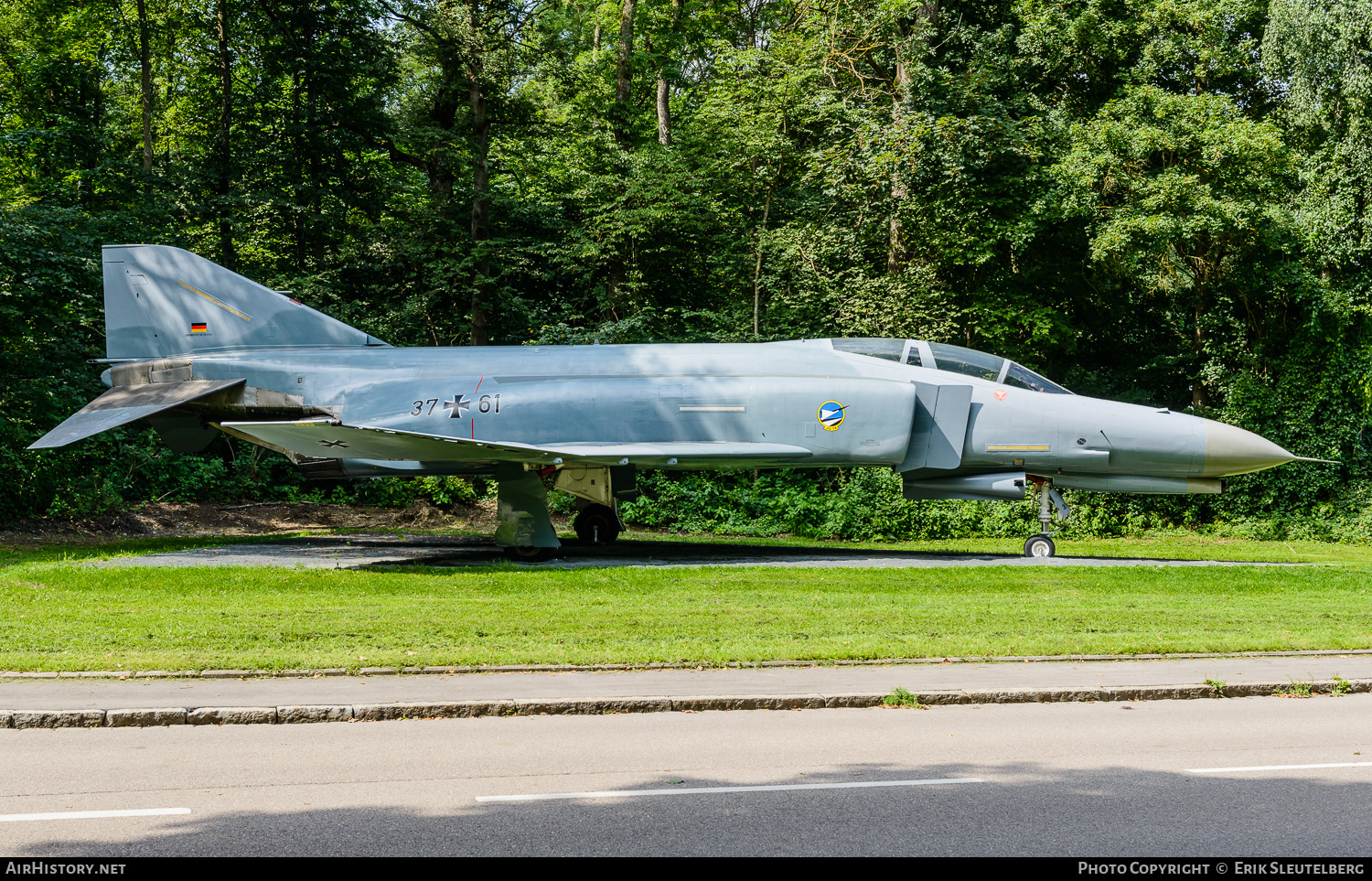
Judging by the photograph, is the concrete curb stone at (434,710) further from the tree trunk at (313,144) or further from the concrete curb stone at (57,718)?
the tree trunk at (313,144)

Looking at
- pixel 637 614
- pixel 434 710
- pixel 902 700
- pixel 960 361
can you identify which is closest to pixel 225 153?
pixel 960 361

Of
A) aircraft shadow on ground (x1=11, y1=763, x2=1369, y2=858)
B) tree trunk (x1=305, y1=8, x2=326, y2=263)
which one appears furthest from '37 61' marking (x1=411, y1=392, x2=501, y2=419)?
tree trunk (x1=305, y1=8, x2=326, y2=263)

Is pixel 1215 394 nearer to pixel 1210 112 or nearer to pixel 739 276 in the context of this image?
pixel 1210 112

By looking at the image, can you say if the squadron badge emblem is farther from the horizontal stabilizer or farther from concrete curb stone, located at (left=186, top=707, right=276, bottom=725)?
concrete curb stone, located at (left=186, top=707, right=276, bottom=725)

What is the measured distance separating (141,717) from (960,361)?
13321 mm

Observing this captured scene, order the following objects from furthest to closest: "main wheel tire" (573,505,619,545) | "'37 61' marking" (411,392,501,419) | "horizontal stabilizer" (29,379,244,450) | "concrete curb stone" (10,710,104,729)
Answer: "main wheel tire" (573,505,619,545) < "'37 61' marking" (411,392,501,419) < "horizontal stabilizer" (29,379,244,450) < "concrete curb stone" (10,710,104,729)

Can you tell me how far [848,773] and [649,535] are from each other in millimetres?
16310

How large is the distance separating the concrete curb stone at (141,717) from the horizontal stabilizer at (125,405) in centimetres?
1022

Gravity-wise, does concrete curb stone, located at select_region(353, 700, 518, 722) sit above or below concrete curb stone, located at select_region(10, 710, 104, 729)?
below

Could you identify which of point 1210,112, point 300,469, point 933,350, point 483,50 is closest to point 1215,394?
point 1210,112

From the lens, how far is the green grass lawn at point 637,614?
8.94 meters

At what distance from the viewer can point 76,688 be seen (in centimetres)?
739

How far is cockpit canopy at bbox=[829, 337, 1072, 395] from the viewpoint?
1669cm

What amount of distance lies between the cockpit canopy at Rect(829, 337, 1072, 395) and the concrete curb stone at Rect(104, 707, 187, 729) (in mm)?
12247
